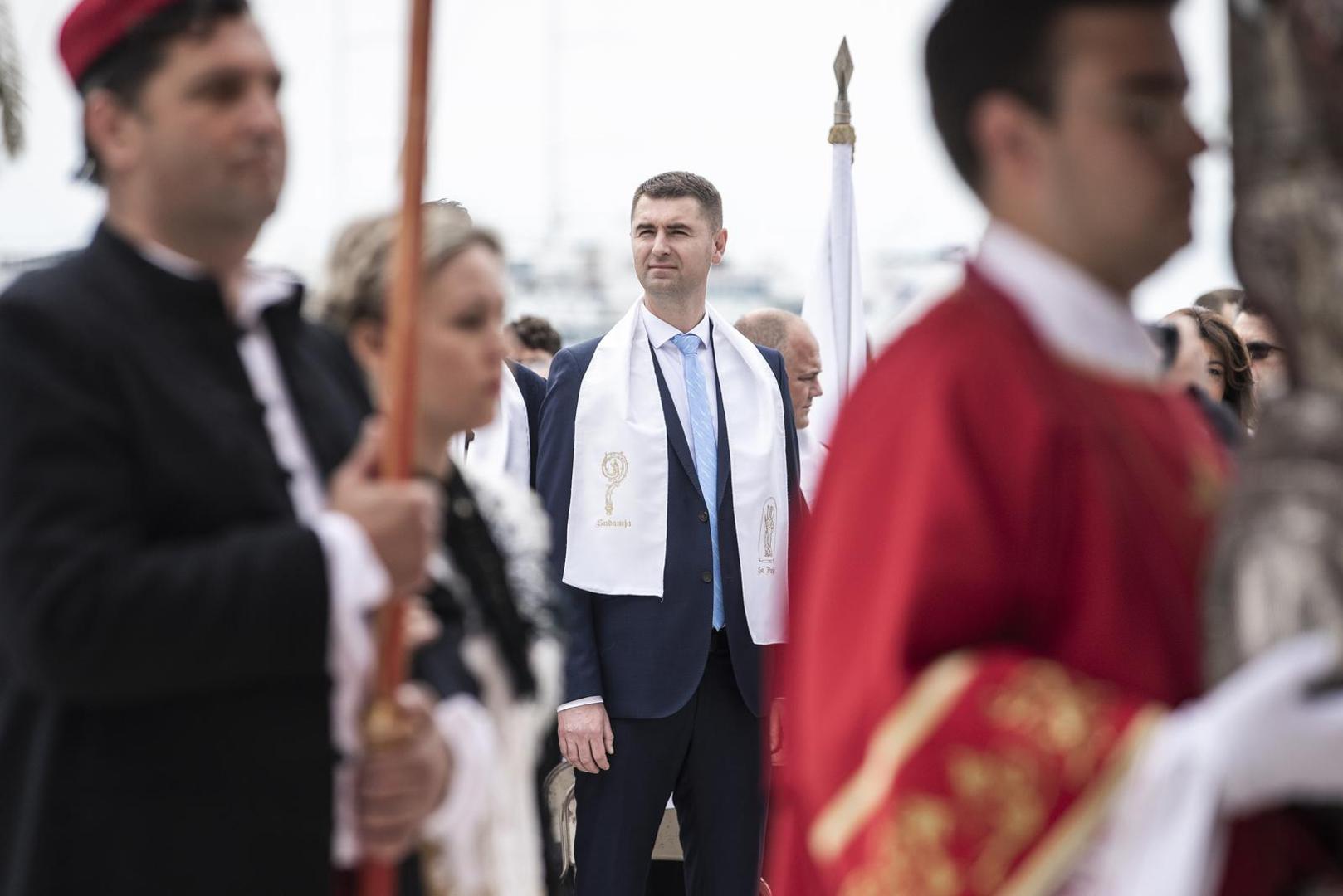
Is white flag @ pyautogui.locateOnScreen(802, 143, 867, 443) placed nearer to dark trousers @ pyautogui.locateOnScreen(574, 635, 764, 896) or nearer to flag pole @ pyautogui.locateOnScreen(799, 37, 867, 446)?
flag pole @ pyautogui.locateOnScreen(799, 37, 867, 446)

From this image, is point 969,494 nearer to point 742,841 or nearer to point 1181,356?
point 1181,356

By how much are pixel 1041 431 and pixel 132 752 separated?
3.50 ft

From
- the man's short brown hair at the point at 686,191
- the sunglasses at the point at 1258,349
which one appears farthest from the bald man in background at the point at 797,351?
the sunglasses at the point at 1258,349

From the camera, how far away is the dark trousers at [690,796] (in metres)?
4.84

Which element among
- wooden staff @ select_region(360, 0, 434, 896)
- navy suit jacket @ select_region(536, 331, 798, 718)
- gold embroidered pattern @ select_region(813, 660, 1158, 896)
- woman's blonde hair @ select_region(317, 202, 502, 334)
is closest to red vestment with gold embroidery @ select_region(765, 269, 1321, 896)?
gold embroidered pattern @ select_region(813, 660, 1158, 896)

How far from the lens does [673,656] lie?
16.0ft

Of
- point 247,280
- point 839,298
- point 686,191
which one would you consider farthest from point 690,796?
point 247,280

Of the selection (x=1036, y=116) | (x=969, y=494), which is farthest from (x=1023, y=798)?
(x=1036, y=116)

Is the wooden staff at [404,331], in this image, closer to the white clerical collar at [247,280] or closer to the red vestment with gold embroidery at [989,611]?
the white clerical collar at [247,280]

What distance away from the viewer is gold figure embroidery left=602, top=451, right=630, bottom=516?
498 cm

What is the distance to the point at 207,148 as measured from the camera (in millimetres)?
2039

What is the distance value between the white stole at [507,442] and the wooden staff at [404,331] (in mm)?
3416

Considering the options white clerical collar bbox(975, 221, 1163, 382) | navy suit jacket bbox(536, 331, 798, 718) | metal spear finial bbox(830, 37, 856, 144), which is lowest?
navy suit jacket bbox(536, 331, 798, 718)

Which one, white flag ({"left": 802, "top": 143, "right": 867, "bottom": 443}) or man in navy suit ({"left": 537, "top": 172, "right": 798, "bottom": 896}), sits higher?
white flag ({"left": 802, "top": 143, "right": 867, "bottom": 443})
